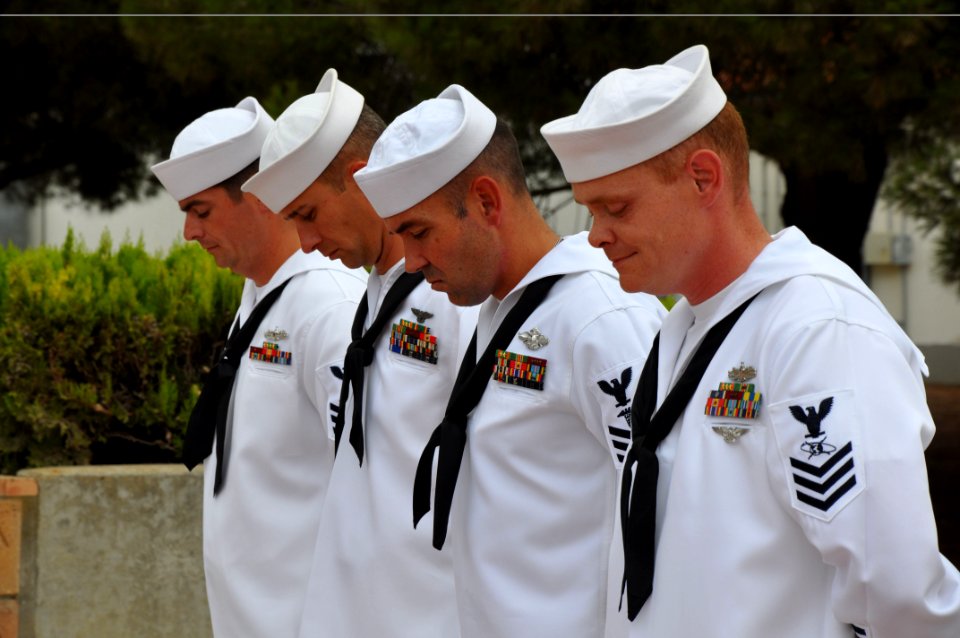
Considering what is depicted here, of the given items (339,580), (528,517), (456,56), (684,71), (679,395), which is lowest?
(339,580)

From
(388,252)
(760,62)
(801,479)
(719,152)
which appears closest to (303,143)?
(388,252)

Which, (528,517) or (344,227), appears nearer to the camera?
(528,517)

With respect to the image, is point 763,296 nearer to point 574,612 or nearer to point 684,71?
point 684,71

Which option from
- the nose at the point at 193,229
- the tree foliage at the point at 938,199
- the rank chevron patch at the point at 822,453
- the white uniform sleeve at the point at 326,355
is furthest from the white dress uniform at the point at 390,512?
the tree foliage at the point at 938,199

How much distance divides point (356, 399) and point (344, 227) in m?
0.41

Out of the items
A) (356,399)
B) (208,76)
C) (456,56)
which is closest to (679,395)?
(356,399)

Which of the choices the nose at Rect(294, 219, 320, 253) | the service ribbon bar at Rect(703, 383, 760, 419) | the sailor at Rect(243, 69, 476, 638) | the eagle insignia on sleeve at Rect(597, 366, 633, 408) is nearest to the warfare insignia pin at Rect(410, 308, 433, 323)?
the sailor at Rect(243, 69, 476, 638)

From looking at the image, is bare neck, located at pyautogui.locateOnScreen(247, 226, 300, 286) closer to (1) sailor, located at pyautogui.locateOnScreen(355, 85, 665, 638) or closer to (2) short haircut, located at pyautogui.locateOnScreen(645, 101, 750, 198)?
(1) sailor, located at pyautogui.locateOnScreen(355, 85, 665, 638)

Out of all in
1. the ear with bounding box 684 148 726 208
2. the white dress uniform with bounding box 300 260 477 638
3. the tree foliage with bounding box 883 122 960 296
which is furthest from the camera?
the tree foliage with bounding box 883 122 960 296

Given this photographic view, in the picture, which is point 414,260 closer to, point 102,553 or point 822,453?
point 822,453

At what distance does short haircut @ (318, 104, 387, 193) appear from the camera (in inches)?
134

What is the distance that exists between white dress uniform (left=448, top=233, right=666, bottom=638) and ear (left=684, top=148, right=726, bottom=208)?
1.63ft

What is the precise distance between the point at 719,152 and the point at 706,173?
0.16 ft

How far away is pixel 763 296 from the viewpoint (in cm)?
217
